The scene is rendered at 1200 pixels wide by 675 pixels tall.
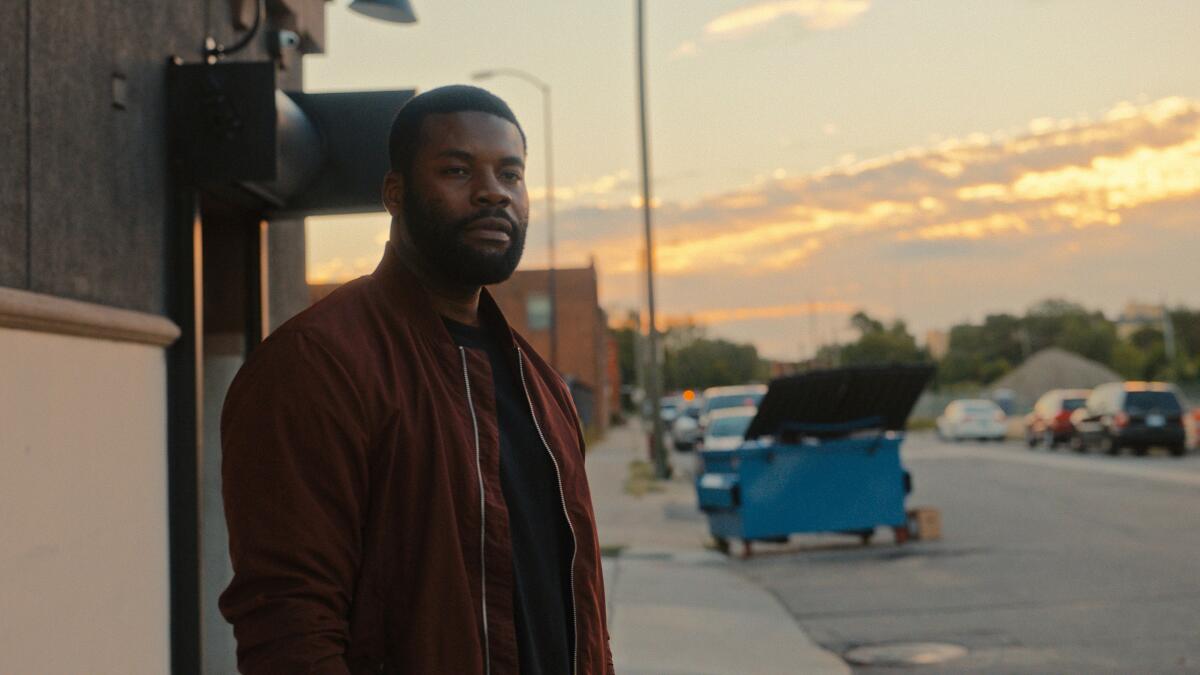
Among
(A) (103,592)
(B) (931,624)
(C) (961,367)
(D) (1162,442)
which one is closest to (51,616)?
(A) (103,592)

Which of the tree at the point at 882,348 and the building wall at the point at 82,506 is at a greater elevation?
the tree at the point at 882,348

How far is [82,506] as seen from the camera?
454 cm

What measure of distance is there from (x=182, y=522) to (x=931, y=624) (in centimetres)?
598

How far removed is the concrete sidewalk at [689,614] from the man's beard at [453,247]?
6.08 meters

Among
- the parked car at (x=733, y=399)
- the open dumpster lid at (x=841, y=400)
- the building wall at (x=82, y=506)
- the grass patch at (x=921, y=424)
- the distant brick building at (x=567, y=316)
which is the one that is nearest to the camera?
the building wall at (x=82, y=506)

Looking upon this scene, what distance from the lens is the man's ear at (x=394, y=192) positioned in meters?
2.53

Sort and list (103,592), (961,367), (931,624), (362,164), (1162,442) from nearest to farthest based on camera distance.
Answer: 1. (103,592)
2. (362,164)
3. (931,624)
4. (1162,442)
5. (961,367)

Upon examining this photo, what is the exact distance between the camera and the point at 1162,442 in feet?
107

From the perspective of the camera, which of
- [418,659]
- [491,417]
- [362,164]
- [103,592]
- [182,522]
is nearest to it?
[418,659]

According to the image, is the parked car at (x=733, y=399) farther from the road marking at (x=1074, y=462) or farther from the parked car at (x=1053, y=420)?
the parked car at (x=1053, y=420)

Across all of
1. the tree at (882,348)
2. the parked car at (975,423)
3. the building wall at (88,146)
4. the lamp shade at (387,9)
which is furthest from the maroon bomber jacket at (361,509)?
the tree at (882,348)

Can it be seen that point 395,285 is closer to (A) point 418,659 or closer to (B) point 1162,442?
(A) point 418,659

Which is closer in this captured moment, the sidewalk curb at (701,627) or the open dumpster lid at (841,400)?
the sidewalk curb at (701,627)

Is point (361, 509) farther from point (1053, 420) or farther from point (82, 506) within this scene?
point (1053, 420)
